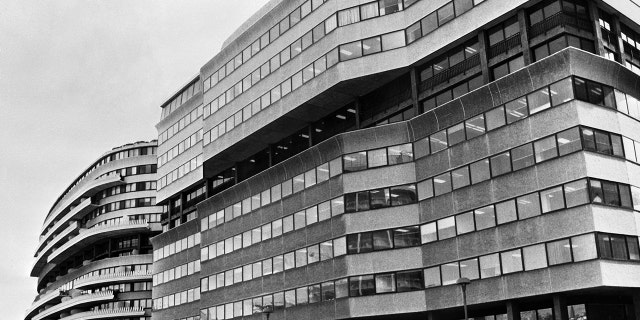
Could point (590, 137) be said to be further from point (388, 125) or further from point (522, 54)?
point (388, 125)

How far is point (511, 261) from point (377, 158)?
13281mm

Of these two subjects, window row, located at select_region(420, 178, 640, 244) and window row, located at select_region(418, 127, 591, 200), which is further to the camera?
window row, located at select_region(418, 127, 591, 200)

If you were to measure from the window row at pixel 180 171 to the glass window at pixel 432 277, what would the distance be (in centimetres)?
3682

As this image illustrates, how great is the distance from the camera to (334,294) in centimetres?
5200

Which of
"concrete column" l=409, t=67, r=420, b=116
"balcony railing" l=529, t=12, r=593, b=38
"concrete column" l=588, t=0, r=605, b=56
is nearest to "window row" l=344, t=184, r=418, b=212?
"concrete column" l=409, t=67, r=420, b=116

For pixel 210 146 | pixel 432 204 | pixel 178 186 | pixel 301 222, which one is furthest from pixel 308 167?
pixel 178 186

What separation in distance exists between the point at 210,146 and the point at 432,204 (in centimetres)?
2961

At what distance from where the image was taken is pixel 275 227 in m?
60.3

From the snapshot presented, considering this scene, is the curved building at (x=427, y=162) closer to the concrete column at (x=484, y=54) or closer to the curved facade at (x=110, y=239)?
the concrete column at (x=484, y=54)

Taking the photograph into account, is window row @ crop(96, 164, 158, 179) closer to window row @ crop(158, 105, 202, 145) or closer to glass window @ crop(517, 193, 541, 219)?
window row @ crop(158, 105, 202, 145)

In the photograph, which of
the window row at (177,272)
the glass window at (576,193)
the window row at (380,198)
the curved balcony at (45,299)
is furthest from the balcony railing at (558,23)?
the curved balcony at (45,299)

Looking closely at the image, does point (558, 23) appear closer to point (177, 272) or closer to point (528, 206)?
point (528, 206)

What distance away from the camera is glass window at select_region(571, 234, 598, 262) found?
127ft

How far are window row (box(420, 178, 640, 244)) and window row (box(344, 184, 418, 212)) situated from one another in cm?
422
